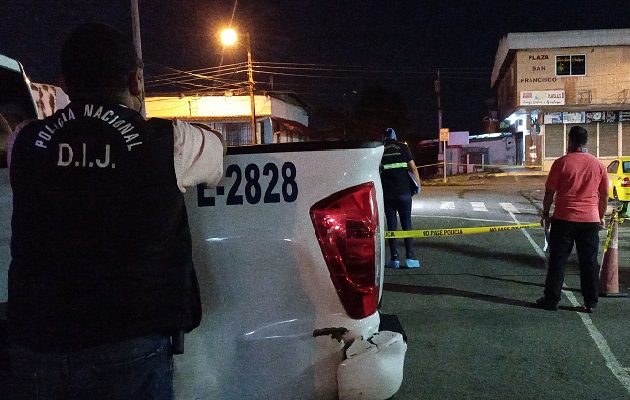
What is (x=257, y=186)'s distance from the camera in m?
2.14

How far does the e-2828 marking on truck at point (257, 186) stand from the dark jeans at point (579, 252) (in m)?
A: 4.61

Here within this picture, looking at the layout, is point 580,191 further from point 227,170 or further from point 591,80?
point 591,80

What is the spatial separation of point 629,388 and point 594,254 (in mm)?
2030

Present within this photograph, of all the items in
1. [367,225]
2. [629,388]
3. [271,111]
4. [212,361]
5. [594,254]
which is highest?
[271,111]

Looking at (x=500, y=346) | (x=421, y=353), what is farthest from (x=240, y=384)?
(x=500, y=346)

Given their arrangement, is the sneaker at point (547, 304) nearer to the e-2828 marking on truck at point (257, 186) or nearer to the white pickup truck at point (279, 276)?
the white pickup truck at point (279, 276)

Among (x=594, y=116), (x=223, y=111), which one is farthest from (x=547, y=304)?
(x=594, y=116)

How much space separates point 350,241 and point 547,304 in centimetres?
466

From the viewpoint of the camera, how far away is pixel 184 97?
37.2 meters

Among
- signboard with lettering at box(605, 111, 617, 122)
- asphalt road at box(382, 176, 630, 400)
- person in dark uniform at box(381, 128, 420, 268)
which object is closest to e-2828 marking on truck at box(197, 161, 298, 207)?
→ asphalt road at box(382, 176, 630, 400)

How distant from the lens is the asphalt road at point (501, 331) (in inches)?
170

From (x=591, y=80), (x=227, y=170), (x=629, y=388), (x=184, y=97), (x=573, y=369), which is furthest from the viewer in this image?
(x=591, y=80)

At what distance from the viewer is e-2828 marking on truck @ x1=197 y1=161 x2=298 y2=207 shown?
2.14m

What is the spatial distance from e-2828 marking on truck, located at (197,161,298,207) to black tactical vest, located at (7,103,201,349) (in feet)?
1.23
